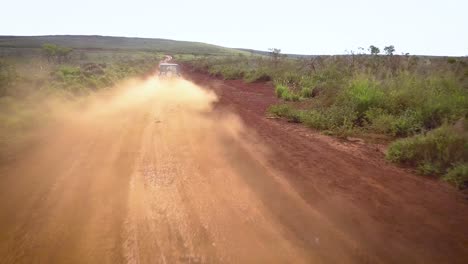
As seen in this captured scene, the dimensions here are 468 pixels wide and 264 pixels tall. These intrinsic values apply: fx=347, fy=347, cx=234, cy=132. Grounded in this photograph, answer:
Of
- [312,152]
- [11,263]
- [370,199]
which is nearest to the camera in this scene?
[11,263]

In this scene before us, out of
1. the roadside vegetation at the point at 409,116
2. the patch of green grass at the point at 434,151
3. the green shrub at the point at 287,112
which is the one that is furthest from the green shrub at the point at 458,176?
the green shrub at the point at 287,112

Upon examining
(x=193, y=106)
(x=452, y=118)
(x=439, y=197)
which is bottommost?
(x=193, y=106)

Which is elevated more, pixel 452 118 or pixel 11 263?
pixel 452 118

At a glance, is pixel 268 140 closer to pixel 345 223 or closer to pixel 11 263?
pixel 345 223

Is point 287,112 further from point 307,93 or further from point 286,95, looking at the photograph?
point 307,93

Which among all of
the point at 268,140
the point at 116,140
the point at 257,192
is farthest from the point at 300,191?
the point at 116,140

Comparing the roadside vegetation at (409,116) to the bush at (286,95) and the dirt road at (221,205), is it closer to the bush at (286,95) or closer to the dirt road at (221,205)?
the dirt road at (221,205)

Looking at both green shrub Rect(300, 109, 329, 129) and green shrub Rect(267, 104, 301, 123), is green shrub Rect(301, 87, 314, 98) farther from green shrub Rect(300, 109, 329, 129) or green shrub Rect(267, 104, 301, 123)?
green shrub Rect(300, 109, 329, 129)
